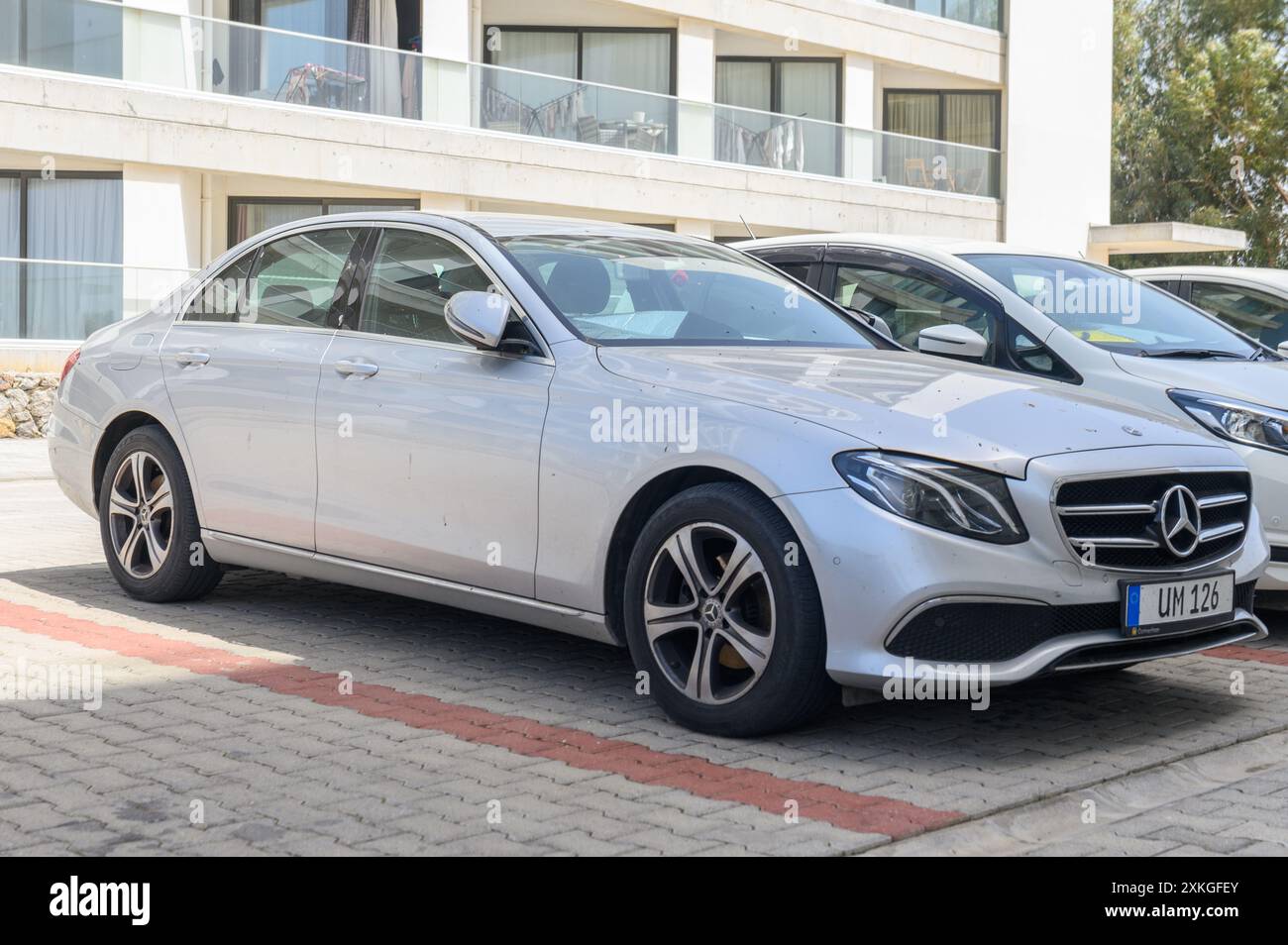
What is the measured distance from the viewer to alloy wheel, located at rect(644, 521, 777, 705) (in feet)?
15.7

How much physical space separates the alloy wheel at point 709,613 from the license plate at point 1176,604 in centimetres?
105

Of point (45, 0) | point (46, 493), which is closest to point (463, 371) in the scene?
point (46, 493)

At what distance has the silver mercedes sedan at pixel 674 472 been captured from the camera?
4.57 metres

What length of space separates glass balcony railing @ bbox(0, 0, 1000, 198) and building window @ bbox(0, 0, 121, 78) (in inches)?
1.1

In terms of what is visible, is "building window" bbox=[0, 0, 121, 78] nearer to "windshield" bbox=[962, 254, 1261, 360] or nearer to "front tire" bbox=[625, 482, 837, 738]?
"windshield" bbox=[962, 254, 1261, 360]

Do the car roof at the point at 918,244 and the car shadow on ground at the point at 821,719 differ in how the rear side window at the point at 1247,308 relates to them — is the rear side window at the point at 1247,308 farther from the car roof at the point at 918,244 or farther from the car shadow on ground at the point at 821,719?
the car shadow on ground at the point at 821,719

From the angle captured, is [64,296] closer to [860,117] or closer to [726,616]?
[726,616]

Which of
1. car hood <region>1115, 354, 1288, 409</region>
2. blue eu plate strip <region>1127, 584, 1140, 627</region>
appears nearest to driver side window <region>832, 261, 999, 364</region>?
car hood <region>1115, 354, 1288, 409</region>

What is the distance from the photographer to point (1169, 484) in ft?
16.2

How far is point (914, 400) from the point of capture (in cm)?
493

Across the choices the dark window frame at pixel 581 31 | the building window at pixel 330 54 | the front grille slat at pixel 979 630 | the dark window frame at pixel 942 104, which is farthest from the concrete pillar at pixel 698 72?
the front grille slat at pixel 979 630

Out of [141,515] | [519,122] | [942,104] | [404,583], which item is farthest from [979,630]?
[942,104]

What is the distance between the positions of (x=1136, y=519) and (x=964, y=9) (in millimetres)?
31086
